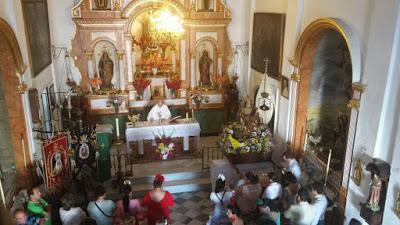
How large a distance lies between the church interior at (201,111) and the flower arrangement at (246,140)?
0.04 metres

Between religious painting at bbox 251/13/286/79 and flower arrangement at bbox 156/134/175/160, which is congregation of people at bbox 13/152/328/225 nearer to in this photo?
flower arrangement at bbox 156/134/175/160

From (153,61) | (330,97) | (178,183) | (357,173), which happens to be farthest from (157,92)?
(357,173)

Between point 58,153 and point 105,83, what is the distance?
218 inches

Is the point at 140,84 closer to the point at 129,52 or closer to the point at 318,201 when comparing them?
the point at 129,52

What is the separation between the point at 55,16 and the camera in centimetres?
1322

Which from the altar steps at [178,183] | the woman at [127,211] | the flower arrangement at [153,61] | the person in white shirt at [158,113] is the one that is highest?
the flower arrangement at [153,61]

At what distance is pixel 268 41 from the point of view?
12.3 metres

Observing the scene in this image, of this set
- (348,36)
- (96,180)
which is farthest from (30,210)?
(348,36)

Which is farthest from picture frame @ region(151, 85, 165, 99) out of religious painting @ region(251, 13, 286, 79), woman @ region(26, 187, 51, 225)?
woman @ region(26, 187, 51, 225)

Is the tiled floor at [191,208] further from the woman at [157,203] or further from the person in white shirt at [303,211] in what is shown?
the person in white shirt at [303,211]

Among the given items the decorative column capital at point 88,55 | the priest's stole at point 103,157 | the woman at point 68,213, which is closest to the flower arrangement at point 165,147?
the priest's stole at point 103,157

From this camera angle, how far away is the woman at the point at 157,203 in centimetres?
740

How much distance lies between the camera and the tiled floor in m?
9.62

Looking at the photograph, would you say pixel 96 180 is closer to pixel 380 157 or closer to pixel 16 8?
pixel 16 8
